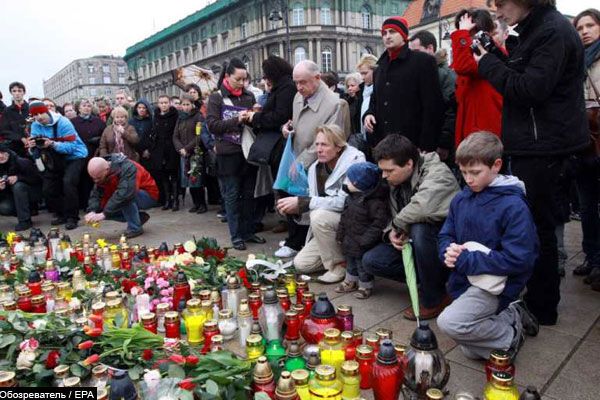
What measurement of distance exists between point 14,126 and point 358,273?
22.9 ft

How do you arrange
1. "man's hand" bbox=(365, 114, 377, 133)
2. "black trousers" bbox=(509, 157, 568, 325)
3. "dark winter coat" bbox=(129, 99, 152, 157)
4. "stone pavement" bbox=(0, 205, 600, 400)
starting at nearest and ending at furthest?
"stone pavement" bbox=(0, 205, 600, 400) < "black trousers" bbox=(509, 157, 568, 325) < "man's hand" bbox=(365, 114, 377, 133) < "dark winter coat" bbox=(129, 99, 152, 157)

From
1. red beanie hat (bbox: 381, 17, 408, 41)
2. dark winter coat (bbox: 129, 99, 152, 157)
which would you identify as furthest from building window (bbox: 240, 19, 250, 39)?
red beanie hat (bbox: 381, 17, 408, 41)

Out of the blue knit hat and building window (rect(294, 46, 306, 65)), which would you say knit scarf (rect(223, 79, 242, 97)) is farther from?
building window (rect(294, 46, 306, 65))

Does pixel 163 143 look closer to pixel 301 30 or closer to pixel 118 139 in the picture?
pixel 118 139

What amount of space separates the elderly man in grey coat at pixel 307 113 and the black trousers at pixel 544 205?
2173 mm

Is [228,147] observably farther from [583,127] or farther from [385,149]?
[583,127]

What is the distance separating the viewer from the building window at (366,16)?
4975 cm

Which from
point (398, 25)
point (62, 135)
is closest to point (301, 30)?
point (62, 135)

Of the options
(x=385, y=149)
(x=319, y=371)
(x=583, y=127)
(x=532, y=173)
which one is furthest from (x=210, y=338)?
(x=583, y=127)

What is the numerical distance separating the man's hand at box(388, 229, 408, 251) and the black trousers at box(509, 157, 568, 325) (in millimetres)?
853

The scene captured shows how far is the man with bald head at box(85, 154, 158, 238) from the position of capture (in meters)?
5.91

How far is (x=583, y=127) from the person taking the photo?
294 centimetres

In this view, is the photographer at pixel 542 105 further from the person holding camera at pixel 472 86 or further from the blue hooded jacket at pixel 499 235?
the blue hooded jacket at pixel 499 235

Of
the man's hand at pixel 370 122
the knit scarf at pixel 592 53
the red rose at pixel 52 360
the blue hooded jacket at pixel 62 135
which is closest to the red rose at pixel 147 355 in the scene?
the red rose at pixel 52 360
